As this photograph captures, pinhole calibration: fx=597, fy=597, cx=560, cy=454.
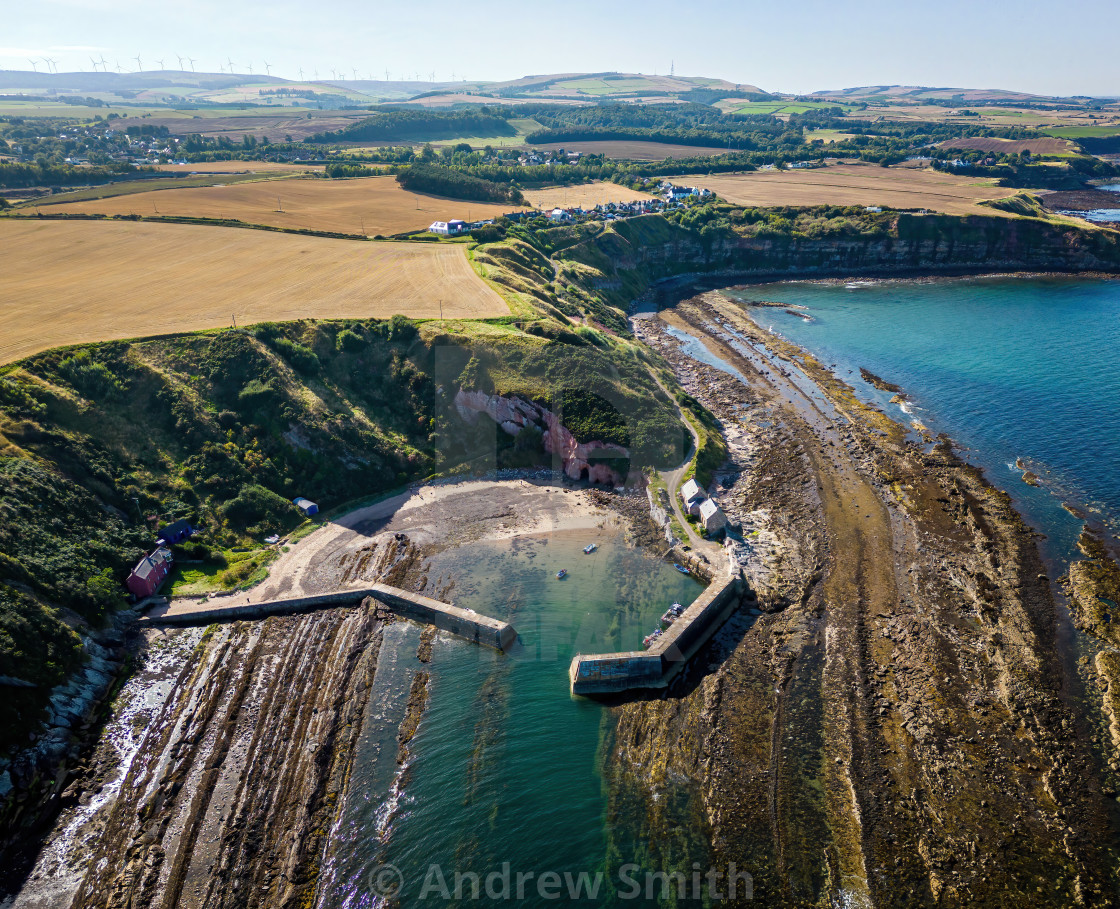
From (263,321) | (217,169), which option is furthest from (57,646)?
(217,169)

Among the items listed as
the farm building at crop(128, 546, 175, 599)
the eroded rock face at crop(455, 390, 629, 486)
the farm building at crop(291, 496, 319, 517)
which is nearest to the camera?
the farm building at crop(128, 546, 175, 599)

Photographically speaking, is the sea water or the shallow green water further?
the sea water

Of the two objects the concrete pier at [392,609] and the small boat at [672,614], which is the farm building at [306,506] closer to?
the concrete pier at [392,609]

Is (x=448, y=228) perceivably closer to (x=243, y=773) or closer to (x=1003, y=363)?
(x=1003, y=363)

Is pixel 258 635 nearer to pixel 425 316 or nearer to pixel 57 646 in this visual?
pixel 57 646

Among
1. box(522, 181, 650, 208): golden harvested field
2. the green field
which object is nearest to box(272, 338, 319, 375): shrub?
the green field

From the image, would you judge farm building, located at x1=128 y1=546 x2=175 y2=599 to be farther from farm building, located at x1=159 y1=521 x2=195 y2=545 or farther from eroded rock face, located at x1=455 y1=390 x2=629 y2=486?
eroded rock face, located at x1=455 y1=390 x2=629 y2=486

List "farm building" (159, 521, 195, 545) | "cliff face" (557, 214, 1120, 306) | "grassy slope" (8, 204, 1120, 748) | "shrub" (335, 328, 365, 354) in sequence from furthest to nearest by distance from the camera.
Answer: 1. "cliff face" (557, 214, 1120, 306)
2. "shrub" (335, 328, 365, 354)
3. "farm building" (159, 521, 195, 545)
4. "grassy slope" (8, 204, 1120, 748)

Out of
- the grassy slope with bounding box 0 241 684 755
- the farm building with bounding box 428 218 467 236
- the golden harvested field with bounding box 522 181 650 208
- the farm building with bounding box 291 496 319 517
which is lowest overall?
the farm building with bounding box 291 496 319 517
